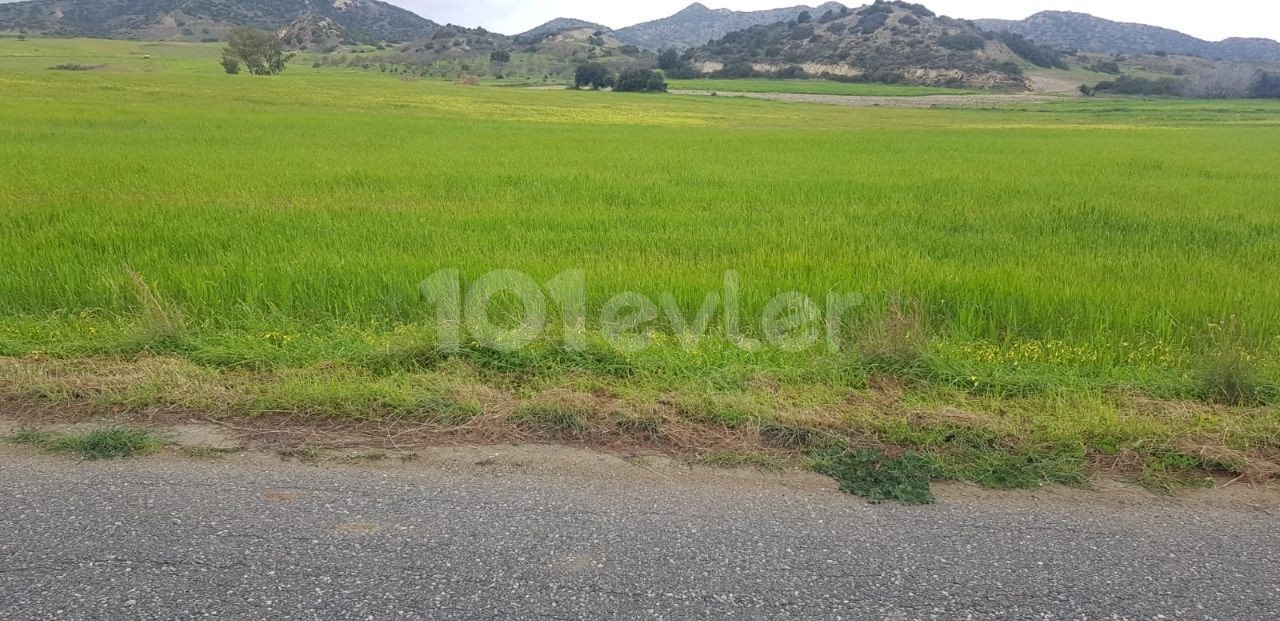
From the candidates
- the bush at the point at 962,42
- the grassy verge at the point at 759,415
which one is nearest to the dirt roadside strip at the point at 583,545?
the grassy verge at the point at 759,415

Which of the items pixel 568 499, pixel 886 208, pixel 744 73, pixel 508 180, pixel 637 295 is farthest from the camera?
pixel 744 73

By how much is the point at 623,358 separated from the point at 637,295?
1.17 meters

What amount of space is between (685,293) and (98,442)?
3627mm

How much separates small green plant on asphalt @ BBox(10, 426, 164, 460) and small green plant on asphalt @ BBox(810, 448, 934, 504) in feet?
9.71

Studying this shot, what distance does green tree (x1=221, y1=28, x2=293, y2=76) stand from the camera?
77569mm

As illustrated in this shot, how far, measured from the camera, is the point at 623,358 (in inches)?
181

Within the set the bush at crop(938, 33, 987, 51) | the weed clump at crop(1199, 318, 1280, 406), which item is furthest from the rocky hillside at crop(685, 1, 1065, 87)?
the weed clump at crop(1199, 318, 1280, 406)

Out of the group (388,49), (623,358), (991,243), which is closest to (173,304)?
(623,358)

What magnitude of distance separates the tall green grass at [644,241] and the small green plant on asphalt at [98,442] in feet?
3.67

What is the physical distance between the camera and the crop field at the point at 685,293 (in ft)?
12.9

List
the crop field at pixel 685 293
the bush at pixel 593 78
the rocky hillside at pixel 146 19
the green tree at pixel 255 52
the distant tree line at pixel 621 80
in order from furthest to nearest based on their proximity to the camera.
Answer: the rocky hillside at pixel 146 19 → the bush at pixel 593 78 → the green tree at pixel 255 52 → the distant tree line at pixel 621 80 → the crop field at pixel 685 293

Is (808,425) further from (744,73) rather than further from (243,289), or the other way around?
(744,73)

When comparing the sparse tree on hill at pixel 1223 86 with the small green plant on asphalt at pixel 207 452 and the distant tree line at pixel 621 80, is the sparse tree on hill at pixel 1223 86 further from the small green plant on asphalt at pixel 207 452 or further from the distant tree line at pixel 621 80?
the small green plant on asphalt at pixel 207 452

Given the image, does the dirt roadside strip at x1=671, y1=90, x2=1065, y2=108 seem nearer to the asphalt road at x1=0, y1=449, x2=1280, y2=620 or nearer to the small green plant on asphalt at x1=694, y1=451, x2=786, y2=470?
the small green plant on asphalt at x1=694, y1=451, x2=786, y2=470
